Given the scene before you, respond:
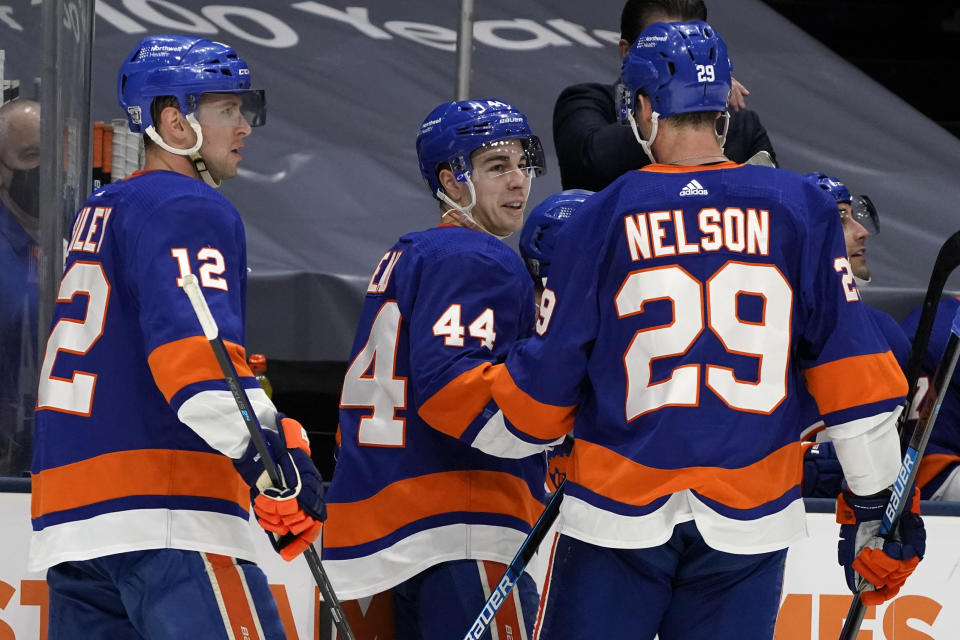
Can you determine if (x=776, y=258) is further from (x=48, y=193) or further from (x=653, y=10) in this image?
(x=48, y=193)

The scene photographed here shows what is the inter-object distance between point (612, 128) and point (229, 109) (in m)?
1.17

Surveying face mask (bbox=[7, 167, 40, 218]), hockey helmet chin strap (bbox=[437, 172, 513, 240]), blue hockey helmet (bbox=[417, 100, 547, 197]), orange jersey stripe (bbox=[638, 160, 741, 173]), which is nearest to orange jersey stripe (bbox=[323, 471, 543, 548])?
hockey helmet chin strap (bbox=[437, 172, 513, 240])

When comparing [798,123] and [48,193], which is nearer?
[48,193]

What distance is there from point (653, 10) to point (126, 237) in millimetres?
1785

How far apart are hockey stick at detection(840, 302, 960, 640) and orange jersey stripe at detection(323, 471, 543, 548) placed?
0.65m

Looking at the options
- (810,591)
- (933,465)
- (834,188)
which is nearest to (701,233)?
(810,591)

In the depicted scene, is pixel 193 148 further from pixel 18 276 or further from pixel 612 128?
pixel 612 128

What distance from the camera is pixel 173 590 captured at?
2.47m

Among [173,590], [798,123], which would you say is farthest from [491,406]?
[798,123]

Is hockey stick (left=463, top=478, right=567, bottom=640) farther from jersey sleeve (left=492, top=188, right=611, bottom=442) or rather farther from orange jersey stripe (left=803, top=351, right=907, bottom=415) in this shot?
orange jersey stripe (left=803, top=351, right=907, bottom=415)

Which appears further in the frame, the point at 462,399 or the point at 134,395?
the point at 462,399

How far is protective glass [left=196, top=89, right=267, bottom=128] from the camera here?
108 inches

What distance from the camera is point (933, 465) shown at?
3785 millimetres

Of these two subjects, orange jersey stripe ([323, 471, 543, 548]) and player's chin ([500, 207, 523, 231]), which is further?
player's chin ([500, 207, 523, 231])
